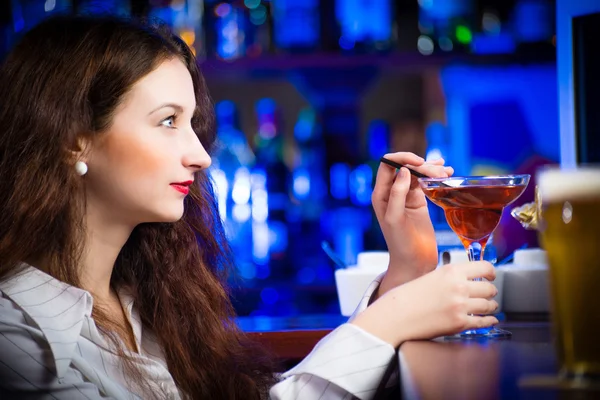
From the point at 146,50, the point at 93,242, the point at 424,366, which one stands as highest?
the point at 146,50

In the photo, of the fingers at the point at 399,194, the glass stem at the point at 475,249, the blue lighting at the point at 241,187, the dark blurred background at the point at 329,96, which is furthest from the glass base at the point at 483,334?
the blue lighting at the point at 241,187

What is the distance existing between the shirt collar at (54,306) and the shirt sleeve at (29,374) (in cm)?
2

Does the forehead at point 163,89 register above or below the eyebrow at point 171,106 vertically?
above

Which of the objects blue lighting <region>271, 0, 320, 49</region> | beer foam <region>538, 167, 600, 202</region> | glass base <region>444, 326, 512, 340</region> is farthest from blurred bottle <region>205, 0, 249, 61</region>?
beer foam <region>538, 167, 600, 202</region>

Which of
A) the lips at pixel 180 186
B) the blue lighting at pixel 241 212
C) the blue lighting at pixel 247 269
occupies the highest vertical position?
the lips at pixel 180 186

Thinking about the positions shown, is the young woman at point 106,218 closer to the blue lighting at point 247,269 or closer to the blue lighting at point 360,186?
the blue lighting at point 247,269

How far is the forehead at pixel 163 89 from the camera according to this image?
4.31 feet

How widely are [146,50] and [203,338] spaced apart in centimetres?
56

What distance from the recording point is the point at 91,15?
1435 millimetres

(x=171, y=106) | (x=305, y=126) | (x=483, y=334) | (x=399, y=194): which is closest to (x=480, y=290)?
(x=483, y=334)

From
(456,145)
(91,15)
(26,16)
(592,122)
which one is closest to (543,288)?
(592,122)

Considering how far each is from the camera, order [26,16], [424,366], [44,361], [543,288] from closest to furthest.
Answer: [424,366]
[44,361]
[543,288]
[26,16]

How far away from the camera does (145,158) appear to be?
1.28 m

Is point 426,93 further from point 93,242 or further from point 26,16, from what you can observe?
point 93,242
